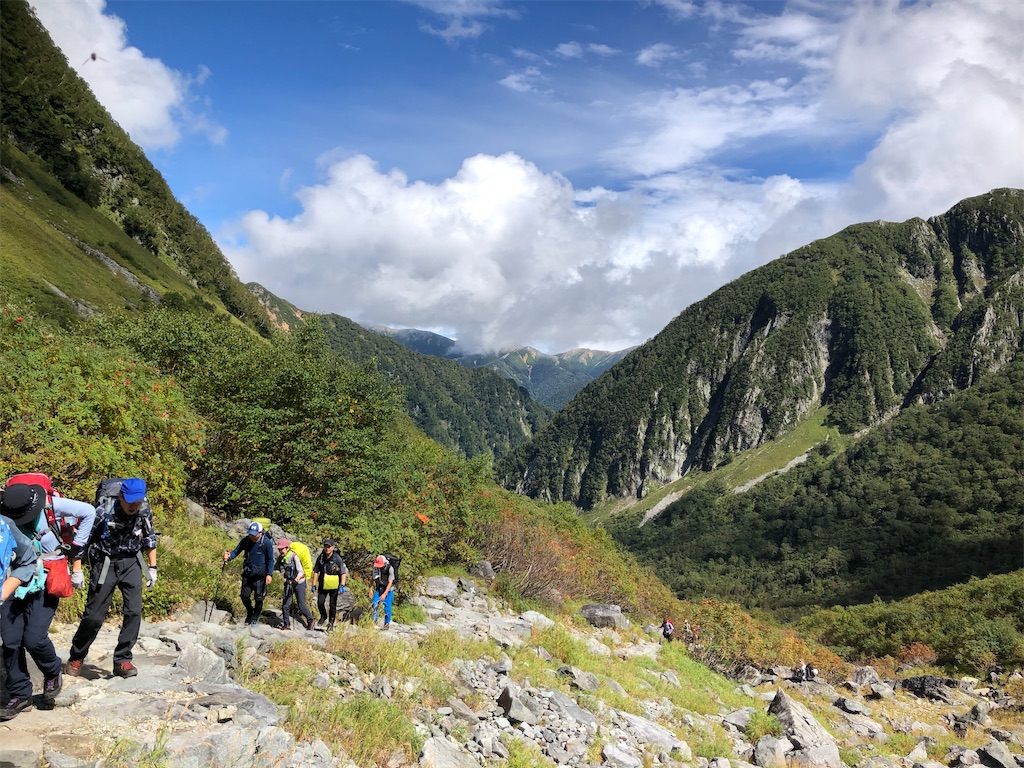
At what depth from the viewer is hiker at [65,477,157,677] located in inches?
257

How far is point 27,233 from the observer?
2571 inches

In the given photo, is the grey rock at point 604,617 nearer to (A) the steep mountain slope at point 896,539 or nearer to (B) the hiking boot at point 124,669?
(B) the hiking boot at point 124,669

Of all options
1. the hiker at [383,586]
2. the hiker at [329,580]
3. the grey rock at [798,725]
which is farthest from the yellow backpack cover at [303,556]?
the grey rock at [798,725]

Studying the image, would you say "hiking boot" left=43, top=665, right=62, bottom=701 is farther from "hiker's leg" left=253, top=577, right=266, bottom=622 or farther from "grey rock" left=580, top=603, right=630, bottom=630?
"grey rock" left=580, top=603, right=630, bottom=630

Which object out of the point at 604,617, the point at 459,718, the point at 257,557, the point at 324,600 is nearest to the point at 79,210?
the point at 604,617

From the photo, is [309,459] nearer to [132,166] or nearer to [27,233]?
[27,233]

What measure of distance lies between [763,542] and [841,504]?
29.9 metres

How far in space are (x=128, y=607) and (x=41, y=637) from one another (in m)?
1.16

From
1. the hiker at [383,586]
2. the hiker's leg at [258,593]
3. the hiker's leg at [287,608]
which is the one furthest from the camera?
the hiker at [383,586]

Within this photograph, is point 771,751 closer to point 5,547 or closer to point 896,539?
point 5,547

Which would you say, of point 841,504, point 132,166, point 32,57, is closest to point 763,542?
point 841,504

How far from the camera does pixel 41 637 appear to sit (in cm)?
557

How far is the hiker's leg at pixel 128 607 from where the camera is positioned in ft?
21.9

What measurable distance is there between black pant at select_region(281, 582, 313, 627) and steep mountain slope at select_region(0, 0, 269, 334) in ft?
171
